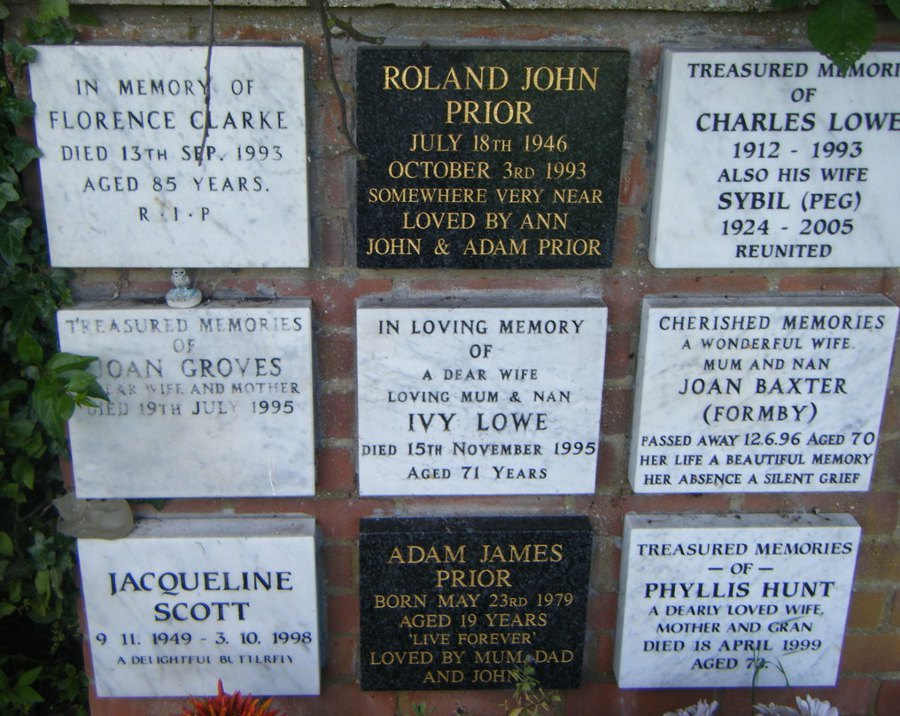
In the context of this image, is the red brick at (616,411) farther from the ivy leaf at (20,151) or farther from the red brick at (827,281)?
the ivy leaf at (20,151)

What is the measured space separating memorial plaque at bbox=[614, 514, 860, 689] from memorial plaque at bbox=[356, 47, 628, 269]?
87 cm

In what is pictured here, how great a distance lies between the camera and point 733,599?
2.70m

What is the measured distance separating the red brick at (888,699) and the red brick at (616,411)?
123 cm

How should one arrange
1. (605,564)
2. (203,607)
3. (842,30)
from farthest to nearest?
(605,564), (203,607), (842,30)

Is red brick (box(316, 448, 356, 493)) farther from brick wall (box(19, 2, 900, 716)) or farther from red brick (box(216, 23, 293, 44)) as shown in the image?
red brick (box(216, 23, 293, 44))

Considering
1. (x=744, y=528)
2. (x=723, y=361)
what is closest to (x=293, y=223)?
(x=723, y=361)

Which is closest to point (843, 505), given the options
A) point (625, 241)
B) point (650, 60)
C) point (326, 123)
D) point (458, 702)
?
point (625, 241)

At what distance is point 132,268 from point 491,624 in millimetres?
1425

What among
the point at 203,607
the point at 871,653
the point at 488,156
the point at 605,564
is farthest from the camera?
the point at 871,653

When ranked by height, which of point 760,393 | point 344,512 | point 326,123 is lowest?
point 344,512

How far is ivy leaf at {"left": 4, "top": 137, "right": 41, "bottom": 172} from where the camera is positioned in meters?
2.25

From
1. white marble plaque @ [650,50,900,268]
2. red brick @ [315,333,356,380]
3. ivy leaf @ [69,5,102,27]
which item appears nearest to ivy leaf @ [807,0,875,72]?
white marble plaque @ [650,50,900,268]

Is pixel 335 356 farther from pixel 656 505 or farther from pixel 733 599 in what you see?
pixel 733 599

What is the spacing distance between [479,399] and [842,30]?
→ 1245 mm
